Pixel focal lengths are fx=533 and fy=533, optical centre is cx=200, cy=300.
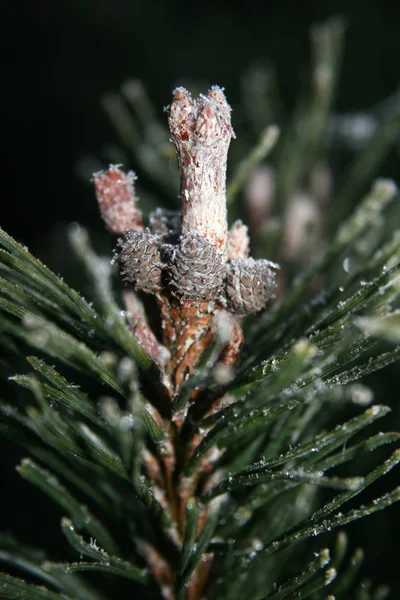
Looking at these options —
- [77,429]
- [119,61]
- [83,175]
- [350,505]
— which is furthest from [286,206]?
[119,61]

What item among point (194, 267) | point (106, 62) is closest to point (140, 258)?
point (194, 267)

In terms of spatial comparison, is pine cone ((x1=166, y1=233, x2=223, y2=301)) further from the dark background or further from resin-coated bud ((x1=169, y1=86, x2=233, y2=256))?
the dark background

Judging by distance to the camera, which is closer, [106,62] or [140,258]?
[140,258]

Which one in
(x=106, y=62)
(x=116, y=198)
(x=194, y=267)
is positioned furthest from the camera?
(x=106, y=62)

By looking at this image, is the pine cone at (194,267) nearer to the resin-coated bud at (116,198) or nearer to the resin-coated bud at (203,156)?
the resin-coated bud at (203,156)

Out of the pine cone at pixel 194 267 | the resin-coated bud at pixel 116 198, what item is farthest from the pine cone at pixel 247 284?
the resin-coated bud at pixel 116 198

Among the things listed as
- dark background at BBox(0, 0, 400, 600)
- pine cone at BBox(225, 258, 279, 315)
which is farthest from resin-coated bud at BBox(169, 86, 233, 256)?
dark background at BBox(0, 0, 400, 600)

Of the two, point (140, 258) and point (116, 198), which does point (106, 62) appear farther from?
point (140, 258)
